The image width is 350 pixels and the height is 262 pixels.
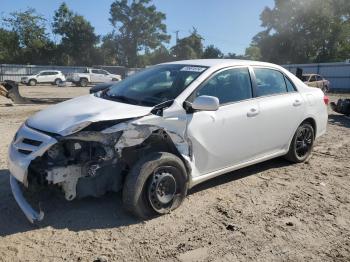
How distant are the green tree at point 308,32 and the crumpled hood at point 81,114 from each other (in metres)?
55.1

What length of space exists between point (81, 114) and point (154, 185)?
3.58ft

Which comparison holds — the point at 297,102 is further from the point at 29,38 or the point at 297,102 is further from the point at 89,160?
the point at 29,38

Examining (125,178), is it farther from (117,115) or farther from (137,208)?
(117,115)

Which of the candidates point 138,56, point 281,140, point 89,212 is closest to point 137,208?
point 89,212

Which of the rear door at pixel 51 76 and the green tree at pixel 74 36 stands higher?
the green tree at pixel 74 36

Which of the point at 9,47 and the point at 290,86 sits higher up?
the point at 9,47

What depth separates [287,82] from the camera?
625 cm

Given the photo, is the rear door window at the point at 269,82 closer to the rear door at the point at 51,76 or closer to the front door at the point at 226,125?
the front door at the point at 226,125

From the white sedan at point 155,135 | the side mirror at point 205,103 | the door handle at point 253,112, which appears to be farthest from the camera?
the door handle at point 253,112

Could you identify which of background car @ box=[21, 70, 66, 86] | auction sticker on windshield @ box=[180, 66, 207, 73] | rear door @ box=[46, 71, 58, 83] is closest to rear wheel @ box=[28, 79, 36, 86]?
background car @ box=[21, 70, 66, 86]

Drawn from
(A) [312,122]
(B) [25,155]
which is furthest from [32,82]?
(B) [25,155]

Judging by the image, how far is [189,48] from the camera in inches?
2906

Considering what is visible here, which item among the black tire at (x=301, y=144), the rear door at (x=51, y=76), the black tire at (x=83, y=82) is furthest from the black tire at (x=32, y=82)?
the black tire at (x=301, y=144)

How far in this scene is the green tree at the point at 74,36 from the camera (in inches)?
2498
